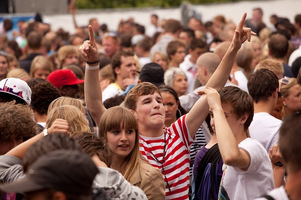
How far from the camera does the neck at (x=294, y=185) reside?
3285 mm

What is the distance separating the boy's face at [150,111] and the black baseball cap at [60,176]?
2535 mm

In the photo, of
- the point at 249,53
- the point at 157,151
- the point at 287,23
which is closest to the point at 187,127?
the point at 157,151

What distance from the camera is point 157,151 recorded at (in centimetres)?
554

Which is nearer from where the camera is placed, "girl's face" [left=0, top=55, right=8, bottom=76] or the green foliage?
"girl's face" [left=0, top=55, right=8, bottom=76]

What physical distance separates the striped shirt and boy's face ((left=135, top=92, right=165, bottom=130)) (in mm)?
125

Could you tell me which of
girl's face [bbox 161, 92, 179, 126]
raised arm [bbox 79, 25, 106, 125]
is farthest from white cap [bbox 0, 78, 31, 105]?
girl's face [bbox 161, 92, 179, 126]

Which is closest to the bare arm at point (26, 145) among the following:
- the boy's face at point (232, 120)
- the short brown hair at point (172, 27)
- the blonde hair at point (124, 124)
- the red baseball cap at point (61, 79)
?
the blonde hair at point (124, 124)

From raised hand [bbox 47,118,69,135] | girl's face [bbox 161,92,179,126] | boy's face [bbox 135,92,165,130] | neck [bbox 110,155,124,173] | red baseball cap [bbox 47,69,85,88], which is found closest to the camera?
raised hand [bbox 47,118,69,135]

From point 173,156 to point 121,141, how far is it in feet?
2.23

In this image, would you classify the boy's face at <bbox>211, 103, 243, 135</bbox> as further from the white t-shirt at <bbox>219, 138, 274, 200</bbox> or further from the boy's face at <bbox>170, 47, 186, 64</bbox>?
the boy's face at <bbox>170, 47, 186, 64</bbox>

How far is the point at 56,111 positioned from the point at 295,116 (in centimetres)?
228

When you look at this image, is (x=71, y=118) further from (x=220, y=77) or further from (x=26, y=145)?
(x=220, y=77)

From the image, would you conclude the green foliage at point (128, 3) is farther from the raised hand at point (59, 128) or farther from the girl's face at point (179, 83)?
the raised hand at point (59, 128)

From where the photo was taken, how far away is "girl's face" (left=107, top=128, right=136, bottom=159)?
197 inches
